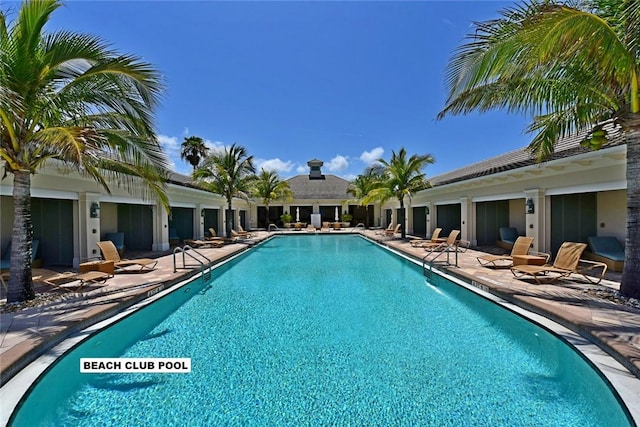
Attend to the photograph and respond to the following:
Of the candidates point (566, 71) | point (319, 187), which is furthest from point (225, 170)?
point (319, 187)

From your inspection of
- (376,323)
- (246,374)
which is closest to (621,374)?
(376,323)

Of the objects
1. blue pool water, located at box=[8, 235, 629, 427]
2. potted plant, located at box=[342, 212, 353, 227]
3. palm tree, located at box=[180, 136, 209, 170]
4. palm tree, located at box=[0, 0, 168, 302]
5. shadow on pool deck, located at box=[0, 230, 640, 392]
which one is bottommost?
blue pool water, located at box=[8, 235, 629, 427]

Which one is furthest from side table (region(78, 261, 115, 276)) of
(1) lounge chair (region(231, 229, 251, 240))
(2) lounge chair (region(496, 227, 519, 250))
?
(2) lounge chair (region(496, 227, 519, 250))

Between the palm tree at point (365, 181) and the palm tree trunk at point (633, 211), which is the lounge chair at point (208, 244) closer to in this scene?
the palm tree at point (365, 181)

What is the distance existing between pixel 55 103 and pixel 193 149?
36.1 meters

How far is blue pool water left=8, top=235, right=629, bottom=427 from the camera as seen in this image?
3855 mm

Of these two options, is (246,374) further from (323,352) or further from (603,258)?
(603,258)

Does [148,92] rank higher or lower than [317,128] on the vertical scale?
lower

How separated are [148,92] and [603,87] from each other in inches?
391

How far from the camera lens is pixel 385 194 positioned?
23172 millimetres

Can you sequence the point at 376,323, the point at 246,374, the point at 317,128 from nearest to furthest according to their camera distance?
1. the point at 246,374
2. the point at 376,323
3. the point at 317,128

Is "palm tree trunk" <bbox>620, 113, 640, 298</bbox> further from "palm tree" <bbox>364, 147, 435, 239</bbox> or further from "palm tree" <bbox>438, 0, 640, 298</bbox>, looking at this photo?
"palm tree" <bbox>364, 147, 435, 239</bbox>

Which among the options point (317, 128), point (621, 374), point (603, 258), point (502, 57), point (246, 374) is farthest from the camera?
point (317, 128)

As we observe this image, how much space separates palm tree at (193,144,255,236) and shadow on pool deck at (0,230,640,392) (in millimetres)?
11798
